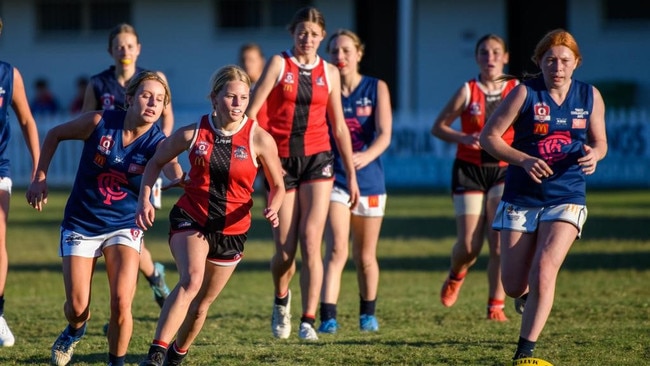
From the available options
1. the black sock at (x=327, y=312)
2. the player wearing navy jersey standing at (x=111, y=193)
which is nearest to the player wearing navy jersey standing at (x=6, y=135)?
the player wearing navy jersey standing at (x=111, y=193)

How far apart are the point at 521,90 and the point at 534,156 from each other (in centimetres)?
42

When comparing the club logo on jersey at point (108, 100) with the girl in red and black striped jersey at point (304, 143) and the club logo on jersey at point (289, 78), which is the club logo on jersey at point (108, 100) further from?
the club logo on jersey at point (289, 78)

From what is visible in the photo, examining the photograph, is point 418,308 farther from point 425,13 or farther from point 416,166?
point 425,13

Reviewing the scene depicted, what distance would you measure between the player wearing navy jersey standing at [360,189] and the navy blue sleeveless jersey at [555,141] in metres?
2.15

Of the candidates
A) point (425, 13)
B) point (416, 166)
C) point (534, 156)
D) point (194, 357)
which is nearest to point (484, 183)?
point (534, 156)

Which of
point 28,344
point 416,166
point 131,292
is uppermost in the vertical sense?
point 131,292

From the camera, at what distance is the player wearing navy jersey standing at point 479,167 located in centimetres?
919

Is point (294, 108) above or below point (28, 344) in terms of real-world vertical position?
above

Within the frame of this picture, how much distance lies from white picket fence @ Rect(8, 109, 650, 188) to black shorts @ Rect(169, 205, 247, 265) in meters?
17.6

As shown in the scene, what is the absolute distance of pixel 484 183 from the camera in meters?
9.20

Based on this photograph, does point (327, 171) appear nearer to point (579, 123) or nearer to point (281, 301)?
point (281, 301)

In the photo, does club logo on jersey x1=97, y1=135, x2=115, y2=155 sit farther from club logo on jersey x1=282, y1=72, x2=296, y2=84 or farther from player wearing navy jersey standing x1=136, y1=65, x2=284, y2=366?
club logo on jersey x1=282, y1=72, x2=296, y2=84

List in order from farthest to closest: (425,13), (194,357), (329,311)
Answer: (425,13) → (329,311) → (194,357)

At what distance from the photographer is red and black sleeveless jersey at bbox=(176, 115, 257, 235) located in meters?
6.43
